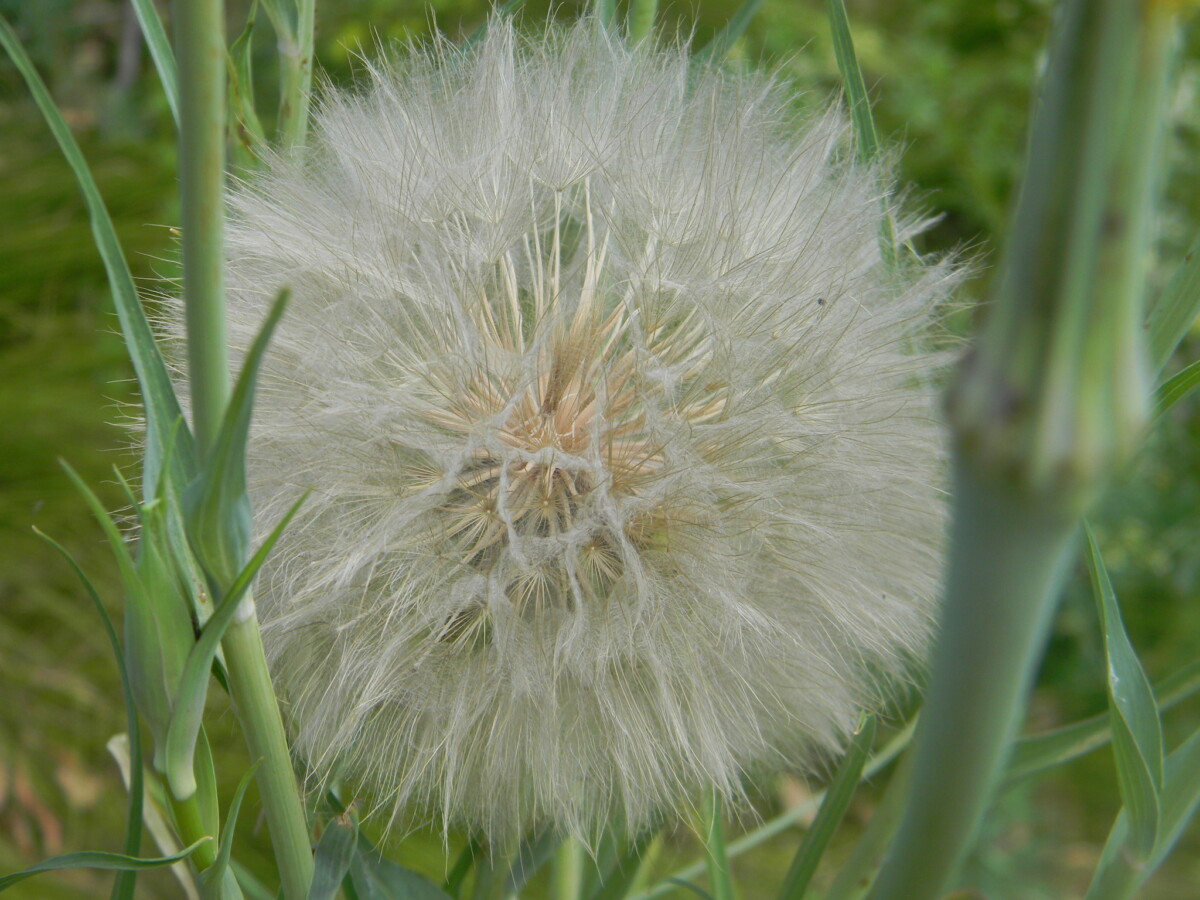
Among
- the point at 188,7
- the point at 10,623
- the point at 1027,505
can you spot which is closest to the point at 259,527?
the point at 188,7

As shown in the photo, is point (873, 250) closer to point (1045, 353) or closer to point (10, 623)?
point (1045, 353)

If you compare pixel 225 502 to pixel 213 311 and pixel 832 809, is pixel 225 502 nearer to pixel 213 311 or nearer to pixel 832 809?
pixel 213 311

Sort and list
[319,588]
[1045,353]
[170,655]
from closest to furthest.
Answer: [1045,353], [170,655], [319,588]

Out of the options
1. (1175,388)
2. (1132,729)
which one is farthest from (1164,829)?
(1175,388)

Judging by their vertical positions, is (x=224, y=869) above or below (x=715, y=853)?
above

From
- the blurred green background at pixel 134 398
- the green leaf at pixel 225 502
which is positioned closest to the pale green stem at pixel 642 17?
the green leaf at pixel 225 502

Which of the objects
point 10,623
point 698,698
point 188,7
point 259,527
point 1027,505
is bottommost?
point 10,623
